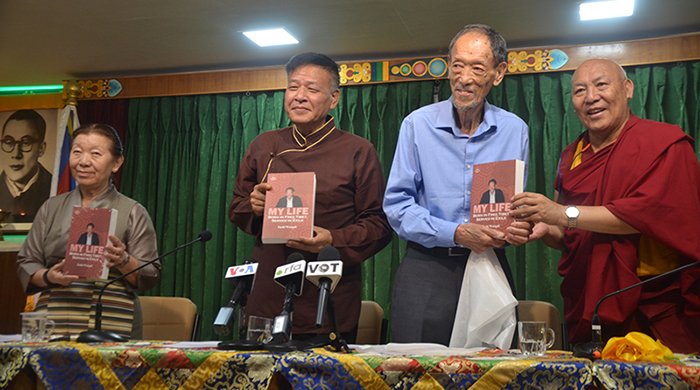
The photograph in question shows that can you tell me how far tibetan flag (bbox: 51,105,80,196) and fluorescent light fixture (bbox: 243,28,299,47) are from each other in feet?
5.58

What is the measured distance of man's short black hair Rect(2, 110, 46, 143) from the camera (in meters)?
5.48

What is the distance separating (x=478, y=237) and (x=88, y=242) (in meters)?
1.29

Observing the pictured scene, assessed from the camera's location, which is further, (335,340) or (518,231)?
(518,231)

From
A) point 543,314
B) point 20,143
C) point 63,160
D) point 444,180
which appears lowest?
point 543,314

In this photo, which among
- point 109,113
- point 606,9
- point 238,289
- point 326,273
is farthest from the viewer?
point 109,113

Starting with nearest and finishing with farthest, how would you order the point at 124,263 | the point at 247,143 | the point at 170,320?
the point at 124,263, the point at 170,320, the point at 247,143

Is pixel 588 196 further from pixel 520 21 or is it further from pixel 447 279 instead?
pixel 520 21

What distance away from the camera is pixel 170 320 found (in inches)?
120

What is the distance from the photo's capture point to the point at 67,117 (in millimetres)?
4754

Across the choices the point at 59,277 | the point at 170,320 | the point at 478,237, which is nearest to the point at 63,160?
the point at 170,320

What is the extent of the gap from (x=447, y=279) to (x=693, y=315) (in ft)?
2.32

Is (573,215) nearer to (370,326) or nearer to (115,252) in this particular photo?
(370,326)

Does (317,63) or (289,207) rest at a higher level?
(317,63)

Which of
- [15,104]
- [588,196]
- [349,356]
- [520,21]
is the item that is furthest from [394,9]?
[15,104]
